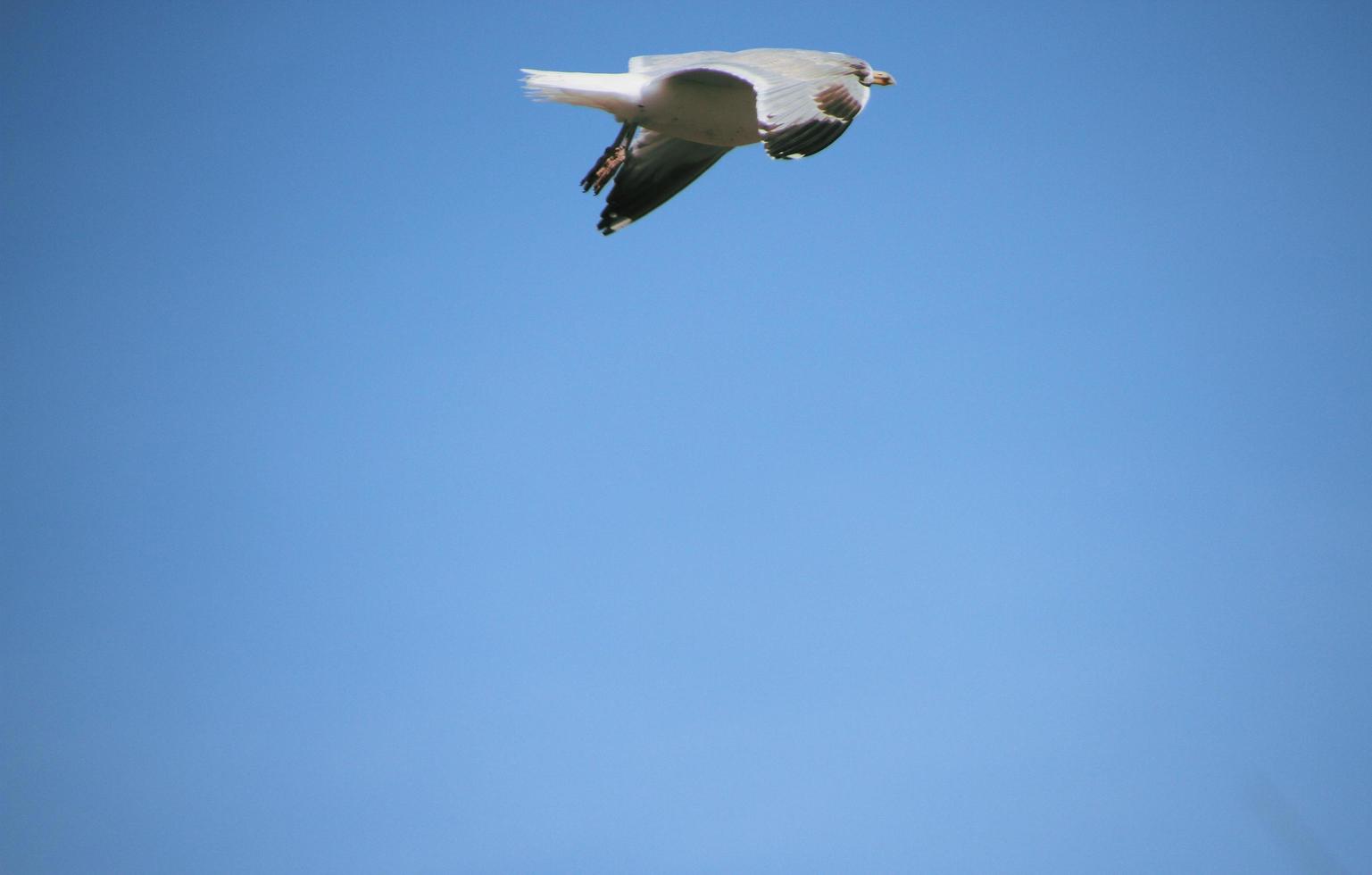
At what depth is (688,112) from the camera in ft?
20.3

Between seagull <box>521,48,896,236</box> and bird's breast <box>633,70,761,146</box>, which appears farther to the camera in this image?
bird's breast <box>633,70,761,146</box>

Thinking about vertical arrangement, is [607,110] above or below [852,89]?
above

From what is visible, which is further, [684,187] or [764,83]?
[684,187]

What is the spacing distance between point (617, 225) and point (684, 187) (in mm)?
393

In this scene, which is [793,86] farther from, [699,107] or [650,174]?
[650,174]

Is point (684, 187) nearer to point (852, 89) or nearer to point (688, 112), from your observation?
point (688, 112)

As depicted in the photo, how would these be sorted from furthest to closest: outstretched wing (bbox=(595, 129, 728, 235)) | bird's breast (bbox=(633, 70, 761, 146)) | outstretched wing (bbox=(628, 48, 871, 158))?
outstretched wing (bbox=(595, 129, 728, 235))
bird's breast (bbox=(633, 70, 761, 146))
outstretched wing (bbox=(628, 48, 871, 158))

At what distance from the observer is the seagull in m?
5.21

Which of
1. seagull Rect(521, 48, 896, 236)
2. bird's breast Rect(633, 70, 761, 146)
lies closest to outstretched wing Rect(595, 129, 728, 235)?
seagull Rect(521, 48, 896, 236)

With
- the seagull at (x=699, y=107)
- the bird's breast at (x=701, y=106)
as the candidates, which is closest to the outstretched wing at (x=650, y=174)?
the seagull at (x=699, y=107)

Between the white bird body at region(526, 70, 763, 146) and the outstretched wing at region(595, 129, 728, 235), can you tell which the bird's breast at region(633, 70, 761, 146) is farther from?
the outstretched wing at region(595, 129, 728, 235)

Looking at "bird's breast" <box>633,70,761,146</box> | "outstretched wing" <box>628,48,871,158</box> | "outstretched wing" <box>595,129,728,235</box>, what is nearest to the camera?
"outstretched wing" <box>628,48,871,158</box>

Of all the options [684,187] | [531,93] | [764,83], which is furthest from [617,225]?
[764,83]

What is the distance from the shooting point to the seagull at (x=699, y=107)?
5211 mm
